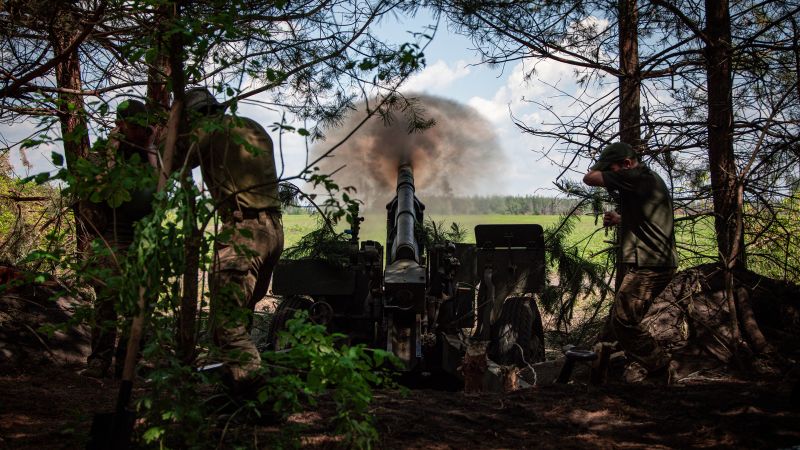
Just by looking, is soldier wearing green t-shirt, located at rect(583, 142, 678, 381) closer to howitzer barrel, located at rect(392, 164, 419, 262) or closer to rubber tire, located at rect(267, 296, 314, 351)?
howitzer barrel, located at rect(392, 164, 419, 262)

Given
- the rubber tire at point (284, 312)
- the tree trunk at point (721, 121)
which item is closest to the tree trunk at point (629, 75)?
the tree trunk at point (721, 121)

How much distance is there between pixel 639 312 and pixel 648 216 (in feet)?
2.52

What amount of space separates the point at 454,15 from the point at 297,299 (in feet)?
11.5

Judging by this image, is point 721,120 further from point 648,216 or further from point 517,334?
point 517,334

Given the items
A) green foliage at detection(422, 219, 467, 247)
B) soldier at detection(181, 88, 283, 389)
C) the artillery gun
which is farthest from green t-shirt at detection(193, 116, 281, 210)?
green foliage at detection(422, 219, 467, 247)

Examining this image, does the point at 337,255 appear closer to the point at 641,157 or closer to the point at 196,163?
the point at 641,157

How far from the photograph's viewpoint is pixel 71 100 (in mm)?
5016

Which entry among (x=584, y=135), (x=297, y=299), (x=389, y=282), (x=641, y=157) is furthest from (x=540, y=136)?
(x=297, y=299)

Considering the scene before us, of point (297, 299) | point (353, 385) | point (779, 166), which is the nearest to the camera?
point (353, 385)

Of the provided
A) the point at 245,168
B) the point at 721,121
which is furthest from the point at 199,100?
the point at 721,121

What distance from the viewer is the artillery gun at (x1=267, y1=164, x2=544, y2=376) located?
7730 millimetres

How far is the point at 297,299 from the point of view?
8.57 meters

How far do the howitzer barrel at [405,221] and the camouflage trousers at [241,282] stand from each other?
361 centimetres

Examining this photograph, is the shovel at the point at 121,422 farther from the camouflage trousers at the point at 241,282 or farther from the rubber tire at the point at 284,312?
the rubber tire at the point at 284,312
